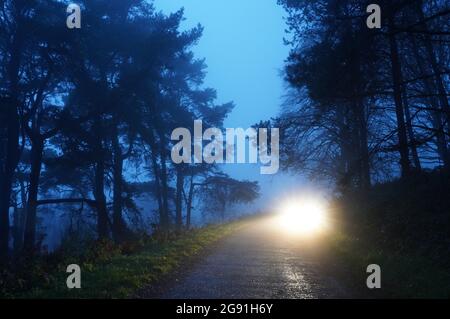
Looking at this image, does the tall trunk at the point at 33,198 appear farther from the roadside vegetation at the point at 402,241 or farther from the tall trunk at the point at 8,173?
the roadside vegetation at the point at 402,241

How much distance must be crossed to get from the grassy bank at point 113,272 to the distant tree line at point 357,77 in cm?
564

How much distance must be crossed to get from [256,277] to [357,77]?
19.8 feet

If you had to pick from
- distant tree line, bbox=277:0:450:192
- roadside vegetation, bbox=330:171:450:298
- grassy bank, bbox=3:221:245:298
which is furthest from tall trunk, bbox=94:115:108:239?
roadside vegetation, bbox=330:171:450:298

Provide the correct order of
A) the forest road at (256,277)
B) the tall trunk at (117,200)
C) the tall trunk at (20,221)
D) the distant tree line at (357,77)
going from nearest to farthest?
the forest road at (256,277), the distant tree line at (357,77), the tall trunk at (117,200), the tall trunk at (20,221)

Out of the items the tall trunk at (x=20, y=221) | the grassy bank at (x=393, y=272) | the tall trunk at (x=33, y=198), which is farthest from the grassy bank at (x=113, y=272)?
the tall trunk at (x=20, y=221)

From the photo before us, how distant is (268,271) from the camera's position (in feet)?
34.8

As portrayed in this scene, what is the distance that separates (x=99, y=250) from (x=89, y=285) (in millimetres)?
4392

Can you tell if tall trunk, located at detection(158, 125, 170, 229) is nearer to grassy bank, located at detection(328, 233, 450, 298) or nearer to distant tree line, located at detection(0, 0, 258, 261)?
distant tree line, located at detection(0, 0, 258, 261)

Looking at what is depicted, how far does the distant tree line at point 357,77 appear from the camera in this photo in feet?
38.7

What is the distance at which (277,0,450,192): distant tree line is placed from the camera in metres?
11.8

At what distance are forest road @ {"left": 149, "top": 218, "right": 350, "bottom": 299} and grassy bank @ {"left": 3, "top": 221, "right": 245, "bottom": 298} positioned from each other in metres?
0.58

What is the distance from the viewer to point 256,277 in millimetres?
9789

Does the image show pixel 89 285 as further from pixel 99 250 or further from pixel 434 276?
pixel 434 276
